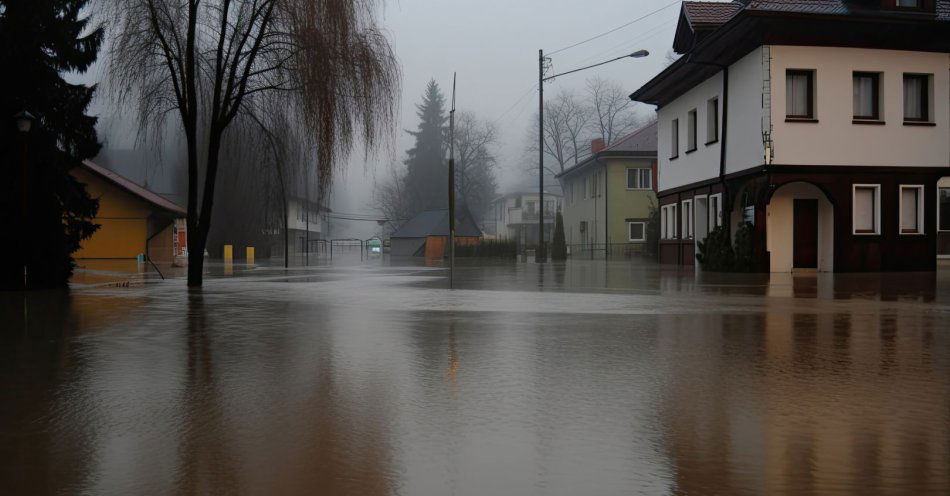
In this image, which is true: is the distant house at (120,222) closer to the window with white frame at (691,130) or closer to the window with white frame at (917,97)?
the window with white frame at (691,130)

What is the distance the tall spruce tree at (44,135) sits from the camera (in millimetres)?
16938

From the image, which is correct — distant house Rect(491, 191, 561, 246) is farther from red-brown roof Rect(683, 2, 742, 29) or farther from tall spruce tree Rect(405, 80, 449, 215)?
red-brown roof Rect(683, 2, 742, 29)

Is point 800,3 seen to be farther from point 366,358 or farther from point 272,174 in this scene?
point 366,358

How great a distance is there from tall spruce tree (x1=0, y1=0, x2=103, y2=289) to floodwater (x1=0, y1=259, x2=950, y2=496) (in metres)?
7.08

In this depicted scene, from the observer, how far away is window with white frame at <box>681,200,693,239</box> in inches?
1264

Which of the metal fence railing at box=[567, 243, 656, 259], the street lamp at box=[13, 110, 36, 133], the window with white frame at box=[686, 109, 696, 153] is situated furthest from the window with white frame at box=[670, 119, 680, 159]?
the street lamp at box=[13, 110, 36, 133]

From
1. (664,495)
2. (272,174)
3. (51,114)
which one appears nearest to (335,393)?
(664,495)

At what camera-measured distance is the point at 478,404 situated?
551cm

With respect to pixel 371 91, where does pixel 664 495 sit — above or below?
below

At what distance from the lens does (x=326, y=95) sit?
1700 centimetres

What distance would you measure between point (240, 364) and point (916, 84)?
26246mm

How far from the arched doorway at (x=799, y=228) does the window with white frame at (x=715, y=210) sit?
2.47 metres

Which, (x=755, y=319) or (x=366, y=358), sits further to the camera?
(x=755, y=319)

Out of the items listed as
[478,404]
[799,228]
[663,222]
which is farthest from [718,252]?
[478,404]
